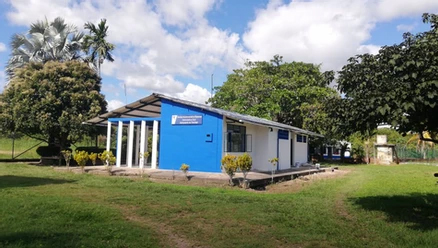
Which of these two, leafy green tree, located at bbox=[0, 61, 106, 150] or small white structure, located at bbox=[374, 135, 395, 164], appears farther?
small white structure, located at bbox=[374, 135, 395, 164]

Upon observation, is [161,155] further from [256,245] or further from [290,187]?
[256,245]

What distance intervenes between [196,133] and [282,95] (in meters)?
13.4

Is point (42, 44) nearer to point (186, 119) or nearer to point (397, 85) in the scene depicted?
point (186, 119)

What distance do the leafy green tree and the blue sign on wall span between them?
624cm

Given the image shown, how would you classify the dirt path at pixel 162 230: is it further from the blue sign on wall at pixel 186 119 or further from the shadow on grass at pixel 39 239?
the blue sign on wall at pixel 186 119

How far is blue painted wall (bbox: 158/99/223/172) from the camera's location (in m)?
16.0

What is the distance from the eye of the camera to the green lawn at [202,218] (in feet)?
18.6

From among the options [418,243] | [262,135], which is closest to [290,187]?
[262,135]

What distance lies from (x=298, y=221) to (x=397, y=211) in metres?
3.05

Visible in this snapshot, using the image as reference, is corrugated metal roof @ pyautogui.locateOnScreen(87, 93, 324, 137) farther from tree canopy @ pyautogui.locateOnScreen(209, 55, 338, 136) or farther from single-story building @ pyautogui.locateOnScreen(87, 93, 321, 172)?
tree canopy @ pyautogui.locateOnScreen(209, 55, 338, 136)

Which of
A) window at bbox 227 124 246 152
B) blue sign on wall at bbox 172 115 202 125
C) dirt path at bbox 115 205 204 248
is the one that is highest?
blue sign on wall at bbox 172 115 202 125

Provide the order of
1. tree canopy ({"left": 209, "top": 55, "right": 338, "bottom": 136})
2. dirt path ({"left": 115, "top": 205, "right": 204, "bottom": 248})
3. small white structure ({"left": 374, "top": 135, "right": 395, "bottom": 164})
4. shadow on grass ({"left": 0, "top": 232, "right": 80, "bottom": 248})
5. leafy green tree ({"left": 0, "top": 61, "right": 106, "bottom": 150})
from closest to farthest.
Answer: shadow on grass ({"left": 0, "top": 232, "right": 80, "bottom": 248})
dirt path ({"left": 115, "top": 205, "right": 204, "bottom": 248})
leafy green tree ({"left": 0, "top": 61, "right": 106, "bottom": 150})
tree canopy ({"left": 209, "top": 55, "right": 338, "bottom": 136})
small white structure ({"left": 374, "top": 135, "right": 395, "bottom": 164})

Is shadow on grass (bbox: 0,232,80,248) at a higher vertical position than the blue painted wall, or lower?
lower

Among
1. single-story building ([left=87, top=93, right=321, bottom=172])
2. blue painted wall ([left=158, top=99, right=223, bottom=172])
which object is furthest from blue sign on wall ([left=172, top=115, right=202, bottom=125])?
blue painted wall ([left=158, top=99, right=223, bottom=172])
